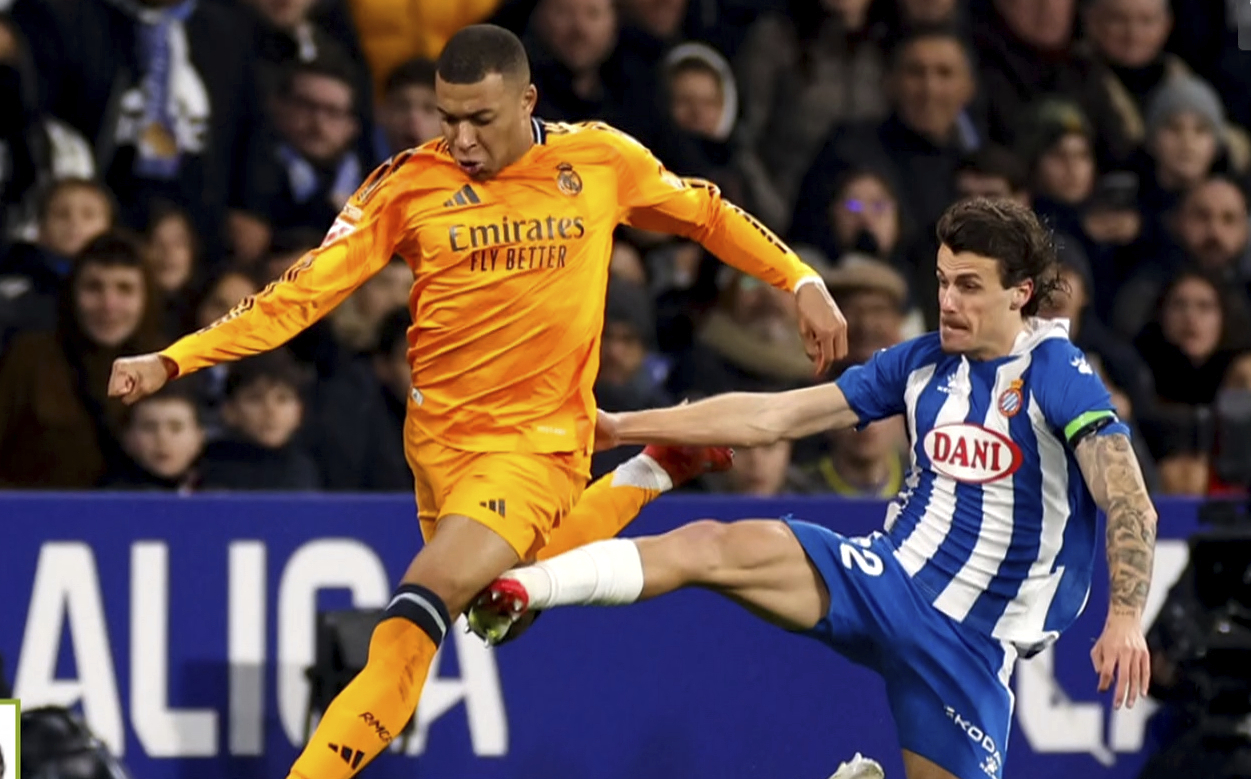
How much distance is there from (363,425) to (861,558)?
8.86 ft

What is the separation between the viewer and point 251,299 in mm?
6434

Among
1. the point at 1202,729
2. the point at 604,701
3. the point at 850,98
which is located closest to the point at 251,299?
the point at 604,701

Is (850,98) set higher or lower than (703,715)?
higher

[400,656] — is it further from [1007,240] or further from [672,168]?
[672,168]

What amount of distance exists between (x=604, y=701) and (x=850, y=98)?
3.49m

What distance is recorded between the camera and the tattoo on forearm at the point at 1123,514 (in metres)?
5.93

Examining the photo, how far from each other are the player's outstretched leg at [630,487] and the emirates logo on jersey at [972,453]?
2.30 feet

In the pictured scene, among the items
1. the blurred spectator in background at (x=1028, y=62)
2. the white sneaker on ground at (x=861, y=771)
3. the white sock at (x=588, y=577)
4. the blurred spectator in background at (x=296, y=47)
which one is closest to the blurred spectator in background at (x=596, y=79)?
the blurred spectator in background at (x=296, y=47)

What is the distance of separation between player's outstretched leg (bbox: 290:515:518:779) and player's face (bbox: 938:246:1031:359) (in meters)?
1.31

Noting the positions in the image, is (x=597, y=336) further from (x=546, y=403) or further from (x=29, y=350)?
(x=29, y=350)

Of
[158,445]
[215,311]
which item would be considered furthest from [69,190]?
[158,445]

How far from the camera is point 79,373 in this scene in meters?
8.38

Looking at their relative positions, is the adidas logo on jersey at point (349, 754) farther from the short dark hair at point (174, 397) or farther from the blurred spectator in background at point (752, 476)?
the blurred spectator in background at point (752, 476)

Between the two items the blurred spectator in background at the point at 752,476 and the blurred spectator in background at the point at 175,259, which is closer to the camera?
the blurred spectator in background at the point at 752,476
